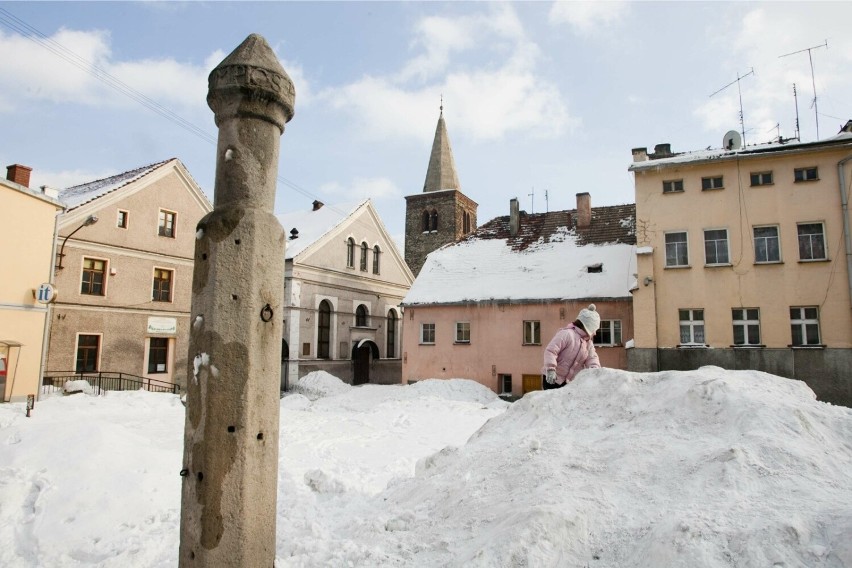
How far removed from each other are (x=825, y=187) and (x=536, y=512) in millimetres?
19654

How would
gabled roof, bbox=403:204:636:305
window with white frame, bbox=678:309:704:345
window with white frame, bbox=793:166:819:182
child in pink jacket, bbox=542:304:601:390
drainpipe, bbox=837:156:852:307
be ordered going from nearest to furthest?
child in pink jacket, bbox=542:304:601:390, drainpipe, bbox=837:156:852:307, window with white frame, bbox=793:166:819:182, window with white frame, bbox=678:309:704:345, gabled roof, bbox=403:204:636:305

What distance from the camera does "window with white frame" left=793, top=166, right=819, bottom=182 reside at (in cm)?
1820

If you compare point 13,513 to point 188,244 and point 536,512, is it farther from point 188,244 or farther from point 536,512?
point 188,244

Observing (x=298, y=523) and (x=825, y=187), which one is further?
(x=825, y=187)

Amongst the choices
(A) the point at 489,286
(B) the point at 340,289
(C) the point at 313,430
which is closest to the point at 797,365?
(A) the point at 489,286

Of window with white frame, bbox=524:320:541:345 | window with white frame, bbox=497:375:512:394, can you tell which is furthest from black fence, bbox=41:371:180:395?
window with white frame, bbox=524:320:541:345

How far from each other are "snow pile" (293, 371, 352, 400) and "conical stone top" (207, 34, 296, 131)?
73.9 feet

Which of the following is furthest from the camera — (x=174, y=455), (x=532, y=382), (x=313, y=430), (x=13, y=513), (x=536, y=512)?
(x=532, y=382)

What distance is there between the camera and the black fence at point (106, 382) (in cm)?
1878

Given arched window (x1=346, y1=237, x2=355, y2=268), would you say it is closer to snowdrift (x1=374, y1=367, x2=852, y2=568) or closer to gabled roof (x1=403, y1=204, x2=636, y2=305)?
gabled roof (x1=403, y1=204, x2=636, y2=305)

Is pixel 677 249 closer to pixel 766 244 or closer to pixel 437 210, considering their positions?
pixel 766 244

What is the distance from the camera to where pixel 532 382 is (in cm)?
2314

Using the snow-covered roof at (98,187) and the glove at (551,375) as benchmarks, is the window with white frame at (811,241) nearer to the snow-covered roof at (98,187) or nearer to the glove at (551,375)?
the glove at (551,375)

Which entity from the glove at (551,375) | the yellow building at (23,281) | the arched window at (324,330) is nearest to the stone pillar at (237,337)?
the glove at (551,375)
